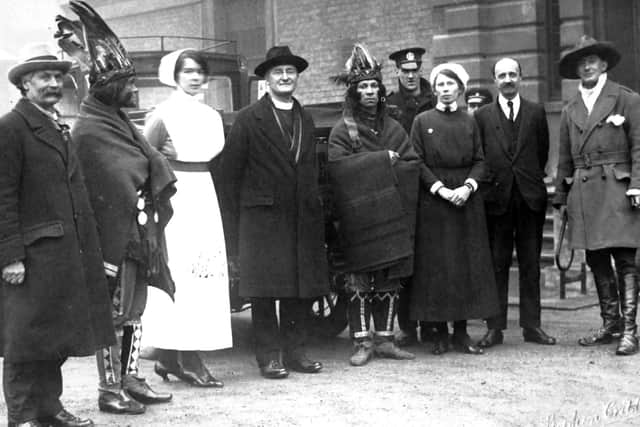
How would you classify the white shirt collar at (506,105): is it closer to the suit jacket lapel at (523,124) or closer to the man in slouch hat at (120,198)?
the suit jacket lapel at (523,124)

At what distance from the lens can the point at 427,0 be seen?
1427 centimetres

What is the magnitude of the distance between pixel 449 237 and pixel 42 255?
10.0 feet

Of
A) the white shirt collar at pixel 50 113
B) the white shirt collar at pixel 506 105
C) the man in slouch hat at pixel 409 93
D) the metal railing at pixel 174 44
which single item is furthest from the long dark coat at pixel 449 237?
the metal railing at pixel 174 44

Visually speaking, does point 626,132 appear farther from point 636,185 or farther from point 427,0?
point 427,0

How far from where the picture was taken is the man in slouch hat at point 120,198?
5.52 meters

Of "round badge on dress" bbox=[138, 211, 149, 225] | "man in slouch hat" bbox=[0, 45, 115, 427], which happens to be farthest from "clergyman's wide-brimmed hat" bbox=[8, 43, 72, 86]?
"round badge on dress" bbox=[138, 211, 149, 225]

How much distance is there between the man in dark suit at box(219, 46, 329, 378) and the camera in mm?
6582

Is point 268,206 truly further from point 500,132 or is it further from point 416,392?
point 500,132

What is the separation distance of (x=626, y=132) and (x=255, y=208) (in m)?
2.50

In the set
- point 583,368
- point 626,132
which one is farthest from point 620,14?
point 583,368

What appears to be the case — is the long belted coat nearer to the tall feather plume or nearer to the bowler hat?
the bowler hat

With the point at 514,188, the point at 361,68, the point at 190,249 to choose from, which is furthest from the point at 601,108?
the point at 190,249

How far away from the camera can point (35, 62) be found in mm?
5086

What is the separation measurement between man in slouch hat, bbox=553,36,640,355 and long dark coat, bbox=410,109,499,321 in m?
0.66
